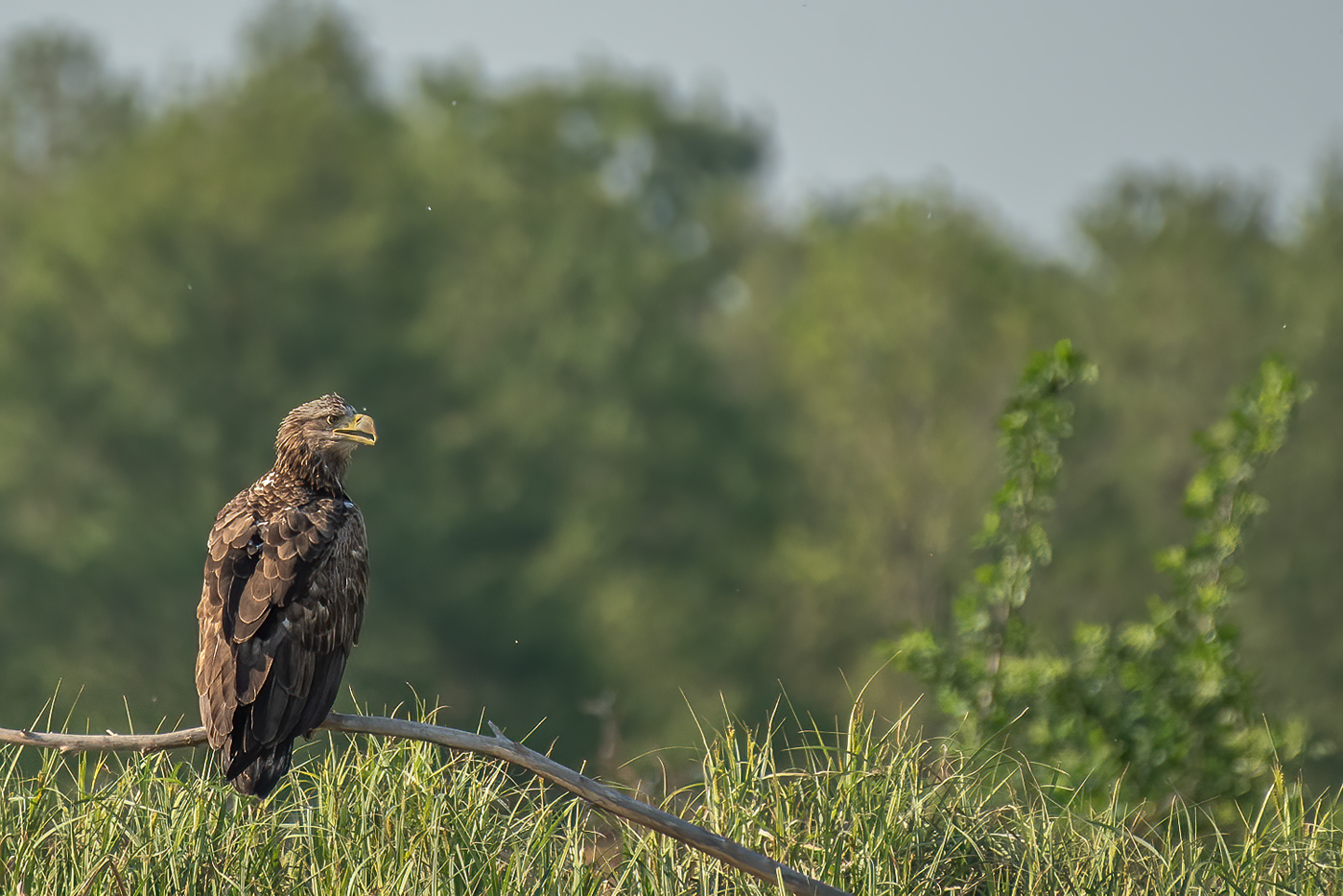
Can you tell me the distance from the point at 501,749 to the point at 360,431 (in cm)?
238

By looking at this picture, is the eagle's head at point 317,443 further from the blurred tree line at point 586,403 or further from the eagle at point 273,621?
the blurred tree line at point 586,403

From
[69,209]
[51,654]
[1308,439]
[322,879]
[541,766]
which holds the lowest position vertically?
[322,879]

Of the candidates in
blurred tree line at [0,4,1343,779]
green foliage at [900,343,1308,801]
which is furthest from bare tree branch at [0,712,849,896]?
blurred tree line at [0,4,1343,779]

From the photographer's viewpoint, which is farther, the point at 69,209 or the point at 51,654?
the point at 69,209

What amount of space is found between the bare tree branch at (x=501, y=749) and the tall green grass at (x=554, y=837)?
151 cm

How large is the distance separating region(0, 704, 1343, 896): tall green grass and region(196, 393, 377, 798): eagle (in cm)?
76

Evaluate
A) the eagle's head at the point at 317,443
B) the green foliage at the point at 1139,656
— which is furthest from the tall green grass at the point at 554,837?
the green foliage at the point at 1139,656

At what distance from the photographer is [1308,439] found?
94.3 ft

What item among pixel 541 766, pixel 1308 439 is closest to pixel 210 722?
pixel 541 766

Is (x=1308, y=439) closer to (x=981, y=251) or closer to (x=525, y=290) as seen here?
(x=981, y=251)

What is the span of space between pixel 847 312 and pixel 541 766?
86.9 feet

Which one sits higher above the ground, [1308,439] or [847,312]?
[847,312]

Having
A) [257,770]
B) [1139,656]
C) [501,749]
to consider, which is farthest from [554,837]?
[1139,656]

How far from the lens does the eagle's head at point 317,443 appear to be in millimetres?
7199
